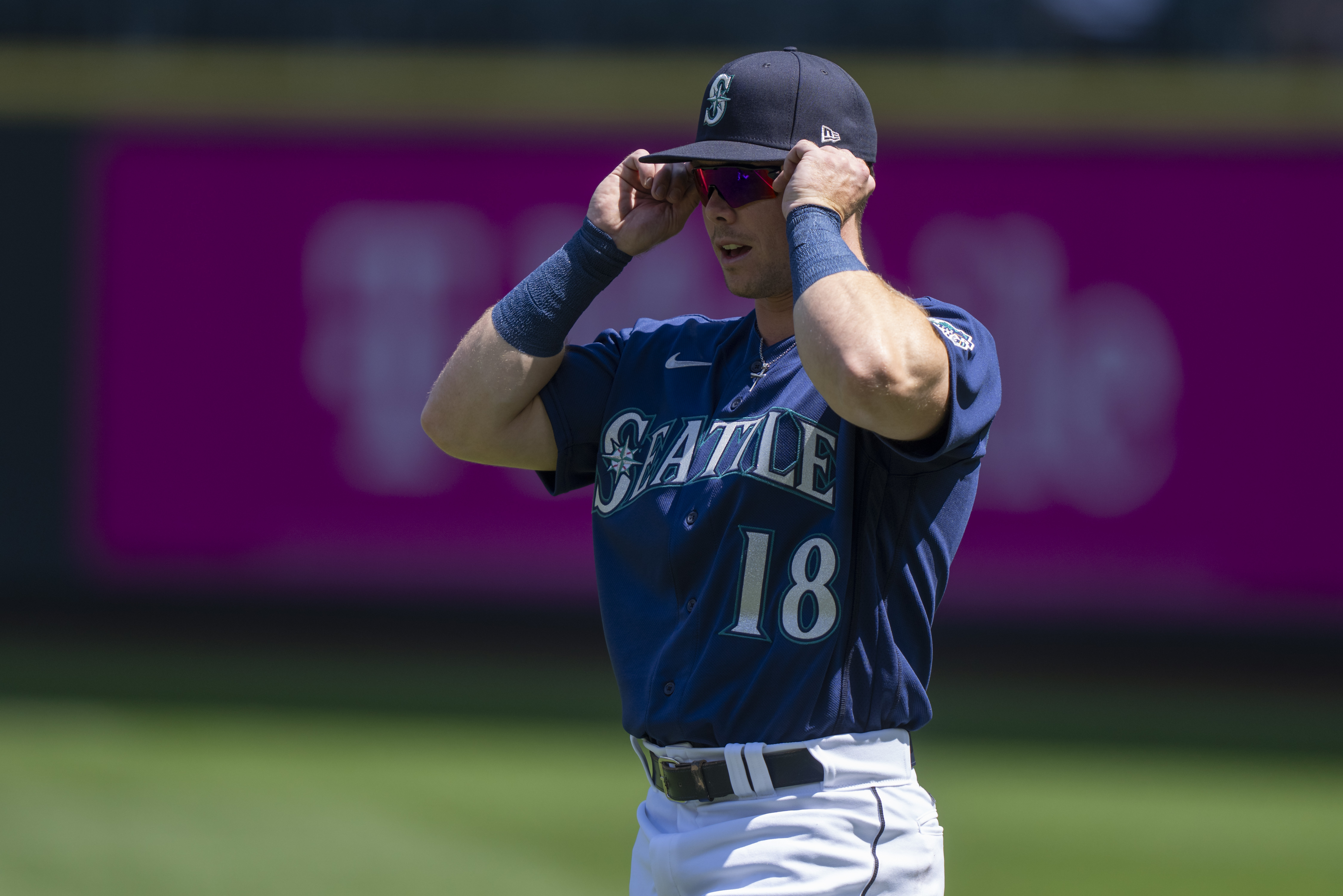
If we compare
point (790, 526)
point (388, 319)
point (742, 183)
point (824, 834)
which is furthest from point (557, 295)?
point (388, 319)

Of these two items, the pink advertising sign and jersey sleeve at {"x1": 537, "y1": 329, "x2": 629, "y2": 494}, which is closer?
jersey sleeve at {"x1": 537, "y1": 329, "x2": 629, "y2": 494}

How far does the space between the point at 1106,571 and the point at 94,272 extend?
697 cm

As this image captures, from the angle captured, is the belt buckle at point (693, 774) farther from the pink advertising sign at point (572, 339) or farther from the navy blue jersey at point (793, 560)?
the pink advertising sign at point (572, 339)

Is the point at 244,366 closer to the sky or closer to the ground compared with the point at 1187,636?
closer to the sky

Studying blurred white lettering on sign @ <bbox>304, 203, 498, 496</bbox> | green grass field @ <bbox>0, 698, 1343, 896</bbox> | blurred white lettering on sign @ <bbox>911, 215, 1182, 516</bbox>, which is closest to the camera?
green grass field @ <bbox>0, 698, 1343, 896</bbox>

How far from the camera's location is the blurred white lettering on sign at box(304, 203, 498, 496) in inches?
364

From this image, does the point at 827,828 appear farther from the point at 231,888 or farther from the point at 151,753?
the point at 151,753

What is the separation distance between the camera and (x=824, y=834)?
225 cm

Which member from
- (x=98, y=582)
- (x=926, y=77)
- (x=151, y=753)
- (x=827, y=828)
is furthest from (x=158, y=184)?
(x=827, y=828)

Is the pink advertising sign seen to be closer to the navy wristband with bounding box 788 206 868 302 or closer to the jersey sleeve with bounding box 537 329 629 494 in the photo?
the jersey sleeve with bounding box 537 329 629 494

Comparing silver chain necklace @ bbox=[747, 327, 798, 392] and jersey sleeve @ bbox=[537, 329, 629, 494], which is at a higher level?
silver chain necklace @ bbox=[747, 327, 798, 392]

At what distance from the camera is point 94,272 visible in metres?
9.72

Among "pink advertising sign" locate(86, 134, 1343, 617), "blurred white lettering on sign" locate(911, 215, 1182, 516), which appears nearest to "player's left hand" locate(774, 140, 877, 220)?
"pink advertising sign" locate(86, 134, 1343, 617)

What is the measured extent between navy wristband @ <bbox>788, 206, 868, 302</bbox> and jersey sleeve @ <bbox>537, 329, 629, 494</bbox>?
52cm
